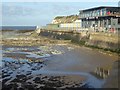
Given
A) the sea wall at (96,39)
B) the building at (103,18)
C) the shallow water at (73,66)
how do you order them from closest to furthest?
1. the shallow water at (73,66)
2. the sea wall at (96,39)
3. the building at (103,18)

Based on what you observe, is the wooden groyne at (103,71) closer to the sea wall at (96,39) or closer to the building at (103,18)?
the sea wall at (96,39)

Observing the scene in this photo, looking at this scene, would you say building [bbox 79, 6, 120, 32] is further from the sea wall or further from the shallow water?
the shallow water

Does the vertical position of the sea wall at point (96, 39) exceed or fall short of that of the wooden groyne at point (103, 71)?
it exceeds it

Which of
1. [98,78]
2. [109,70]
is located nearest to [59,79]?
[98,78]

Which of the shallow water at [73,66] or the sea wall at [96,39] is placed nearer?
the shallow water at [73,66]

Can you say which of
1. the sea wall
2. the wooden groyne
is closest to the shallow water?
the wooden groyne

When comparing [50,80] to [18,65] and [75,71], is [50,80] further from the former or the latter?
[18,65]

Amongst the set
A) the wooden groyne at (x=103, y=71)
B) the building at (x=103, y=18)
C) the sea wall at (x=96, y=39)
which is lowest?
the wooden groyne at (x=103, y=71)

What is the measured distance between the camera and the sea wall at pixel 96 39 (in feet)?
134

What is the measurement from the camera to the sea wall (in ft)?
134

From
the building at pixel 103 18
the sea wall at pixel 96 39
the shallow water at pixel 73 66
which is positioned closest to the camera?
the shallow water at pixel 73 66

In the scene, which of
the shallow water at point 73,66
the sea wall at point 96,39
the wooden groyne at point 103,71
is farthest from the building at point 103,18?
the wooden groyne at point 103,71

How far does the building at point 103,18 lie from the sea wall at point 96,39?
8.00ft

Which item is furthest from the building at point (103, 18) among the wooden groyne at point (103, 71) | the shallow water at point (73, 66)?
the wooden groyne at point (103, 71)
